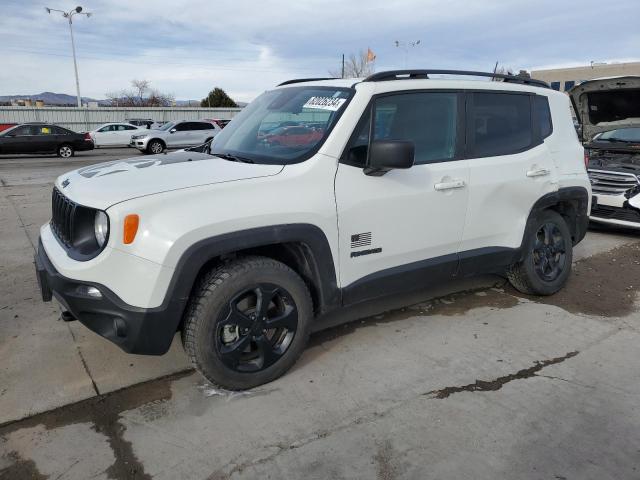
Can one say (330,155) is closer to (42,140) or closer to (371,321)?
(371,321)

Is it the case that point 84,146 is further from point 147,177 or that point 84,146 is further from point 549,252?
point 549,252

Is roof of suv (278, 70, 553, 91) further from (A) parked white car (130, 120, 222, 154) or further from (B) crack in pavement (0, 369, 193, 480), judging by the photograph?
(A) parked white car (130, 120, 222, 154)

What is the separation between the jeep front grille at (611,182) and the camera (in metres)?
7.06

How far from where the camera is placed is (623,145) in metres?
8.00

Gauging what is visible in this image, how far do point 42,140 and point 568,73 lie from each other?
40721 mm

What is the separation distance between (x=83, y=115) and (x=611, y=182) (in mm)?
33165

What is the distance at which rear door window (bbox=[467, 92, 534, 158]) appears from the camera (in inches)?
155

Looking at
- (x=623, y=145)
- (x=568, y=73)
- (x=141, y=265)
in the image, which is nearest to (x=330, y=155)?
(x=141, y=265)

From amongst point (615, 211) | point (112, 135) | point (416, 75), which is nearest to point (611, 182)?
point (615, 211)

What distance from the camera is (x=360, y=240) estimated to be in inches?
130

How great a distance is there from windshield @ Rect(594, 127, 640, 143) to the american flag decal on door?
21.8ft

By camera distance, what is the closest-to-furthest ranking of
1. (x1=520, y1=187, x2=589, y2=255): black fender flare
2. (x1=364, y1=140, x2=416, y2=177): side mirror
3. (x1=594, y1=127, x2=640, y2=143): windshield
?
(x1=364, y1=140, x2=416, y2=177): side mirror, (x1=520, y1=187, x2=589, y2=255): black fender flare, (x1=594, y1=127, x2=640, y2=143): windshield

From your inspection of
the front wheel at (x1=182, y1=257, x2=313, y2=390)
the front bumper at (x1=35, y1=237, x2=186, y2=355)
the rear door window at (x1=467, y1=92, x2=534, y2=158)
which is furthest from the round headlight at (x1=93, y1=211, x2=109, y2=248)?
the rear door window at (x1=467, y1=92, x2=534, y2=158)

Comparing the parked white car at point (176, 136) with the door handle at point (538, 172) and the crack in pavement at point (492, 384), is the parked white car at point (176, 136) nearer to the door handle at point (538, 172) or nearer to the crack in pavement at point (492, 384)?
the door handle at point (538, 172)
